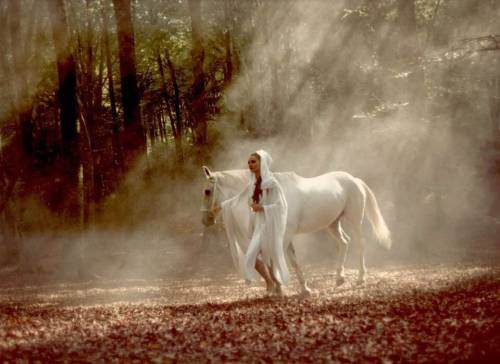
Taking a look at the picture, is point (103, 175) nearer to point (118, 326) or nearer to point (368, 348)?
point (118, 326)

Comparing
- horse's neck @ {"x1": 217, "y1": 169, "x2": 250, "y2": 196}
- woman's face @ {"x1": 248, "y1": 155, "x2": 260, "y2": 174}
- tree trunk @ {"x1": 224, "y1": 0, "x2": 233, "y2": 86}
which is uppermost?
tree trunk @ {"x1": 224, "y1": 0, "x2": 233, "y2": 86}

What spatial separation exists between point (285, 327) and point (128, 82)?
15.1 m

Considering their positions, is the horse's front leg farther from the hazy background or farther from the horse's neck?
the hazy background

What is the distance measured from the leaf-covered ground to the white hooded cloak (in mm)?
636

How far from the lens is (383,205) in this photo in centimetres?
2594

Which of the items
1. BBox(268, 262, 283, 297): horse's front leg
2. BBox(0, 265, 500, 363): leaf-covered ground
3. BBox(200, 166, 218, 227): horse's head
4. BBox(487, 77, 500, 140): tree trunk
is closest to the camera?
BBox(0, 265, 500, 363): leaf-covered ground

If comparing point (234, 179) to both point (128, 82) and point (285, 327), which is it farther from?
point (128, 82)

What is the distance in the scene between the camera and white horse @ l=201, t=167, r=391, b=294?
13078 millimetres

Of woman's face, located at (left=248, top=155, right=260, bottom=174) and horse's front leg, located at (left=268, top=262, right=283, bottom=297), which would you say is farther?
horse's front leg, located at (left=268, top=262, right=283, bottom=297)

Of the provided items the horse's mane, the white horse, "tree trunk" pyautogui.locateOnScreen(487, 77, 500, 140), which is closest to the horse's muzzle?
the white horse

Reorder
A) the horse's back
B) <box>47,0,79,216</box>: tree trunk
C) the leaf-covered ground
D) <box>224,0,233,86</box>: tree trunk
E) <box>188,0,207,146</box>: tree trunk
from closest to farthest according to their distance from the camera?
the leaf-covered ground, the horse's back, <box>47,0,79,216</box>: tree trunk, <box>188,0,207,146</box>: tree trunk, <box>224,0,233,86</box>: tree trunk

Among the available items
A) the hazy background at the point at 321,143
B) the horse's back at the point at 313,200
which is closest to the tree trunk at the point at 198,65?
the hazy background at the point at 321,143

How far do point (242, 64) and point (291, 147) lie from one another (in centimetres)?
700

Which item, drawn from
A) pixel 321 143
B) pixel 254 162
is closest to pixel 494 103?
pixel 321 143
